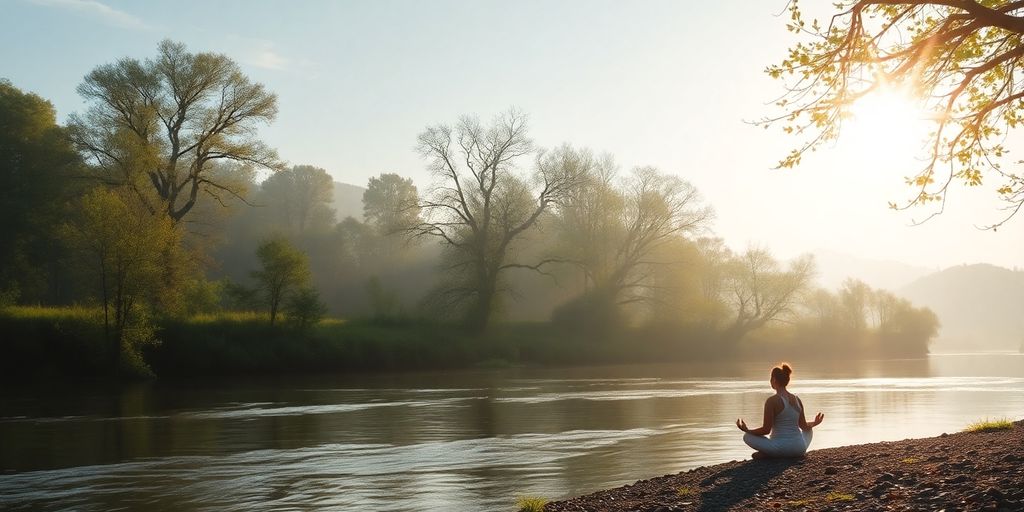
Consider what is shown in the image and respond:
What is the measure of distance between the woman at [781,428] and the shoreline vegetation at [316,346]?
123 feet

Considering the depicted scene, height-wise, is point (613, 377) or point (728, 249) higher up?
point (728, 249)

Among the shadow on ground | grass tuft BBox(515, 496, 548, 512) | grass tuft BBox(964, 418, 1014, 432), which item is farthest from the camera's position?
grass tuft BBox(964, 418, 1014, 432)

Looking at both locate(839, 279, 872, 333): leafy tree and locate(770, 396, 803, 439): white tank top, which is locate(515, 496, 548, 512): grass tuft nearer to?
locate(770, 396, 803, 439): white tank top

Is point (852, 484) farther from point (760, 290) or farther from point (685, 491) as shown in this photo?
point (760, 290)

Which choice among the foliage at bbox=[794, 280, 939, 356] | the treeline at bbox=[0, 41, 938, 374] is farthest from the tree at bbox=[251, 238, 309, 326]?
the foliage at bbox=[794, 280, 939, 356]

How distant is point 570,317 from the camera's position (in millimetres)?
73375

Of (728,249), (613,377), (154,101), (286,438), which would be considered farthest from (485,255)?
(286,438)

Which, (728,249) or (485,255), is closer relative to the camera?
(485,255)

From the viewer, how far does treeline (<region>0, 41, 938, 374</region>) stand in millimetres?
47469

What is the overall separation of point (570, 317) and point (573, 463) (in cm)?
5646

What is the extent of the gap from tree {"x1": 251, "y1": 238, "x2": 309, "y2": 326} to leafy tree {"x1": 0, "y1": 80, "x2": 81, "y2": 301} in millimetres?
12338

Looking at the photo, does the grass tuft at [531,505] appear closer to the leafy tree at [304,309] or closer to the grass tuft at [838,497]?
the grass tuft at [838,497]

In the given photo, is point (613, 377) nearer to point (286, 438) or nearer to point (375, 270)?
point (286, 438)

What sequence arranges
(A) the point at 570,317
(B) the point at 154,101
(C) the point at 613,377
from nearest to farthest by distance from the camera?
(C) the point at 613,377, (B) the point at 154,101, (A) the point at 570,317
